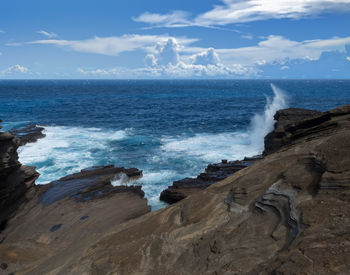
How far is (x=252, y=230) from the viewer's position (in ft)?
24.6

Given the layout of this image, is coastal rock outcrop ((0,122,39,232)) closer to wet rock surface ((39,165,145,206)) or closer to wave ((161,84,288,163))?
wet rock surface ((39,165,145,206))

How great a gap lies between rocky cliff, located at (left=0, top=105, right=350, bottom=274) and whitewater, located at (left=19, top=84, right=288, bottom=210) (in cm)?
993

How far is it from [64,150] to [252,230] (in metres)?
28.5

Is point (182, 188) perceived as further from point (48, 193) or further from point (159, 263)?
point (159, 263)

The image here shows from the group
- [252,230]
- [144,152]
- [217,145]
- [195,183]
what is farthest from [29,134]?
[252,230]

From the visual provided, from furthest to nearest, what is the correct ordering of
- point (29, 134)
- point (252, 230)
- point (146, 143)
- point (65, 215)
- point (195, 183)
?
point (29, 134) < point (146, 143) < point (195, 183) < point (65, 215) < point (252, 230)

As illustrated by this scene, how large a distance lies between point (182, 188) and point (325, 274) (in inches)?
554

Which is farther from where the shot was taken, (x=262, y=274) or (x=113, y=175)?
(x=113, y=175)

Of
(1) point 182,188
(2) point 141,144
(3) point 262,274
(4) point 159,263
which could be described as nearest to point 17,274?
(4) point 159,263

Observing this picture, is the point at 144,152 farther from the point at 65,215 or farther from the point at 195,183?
the point at 65,215

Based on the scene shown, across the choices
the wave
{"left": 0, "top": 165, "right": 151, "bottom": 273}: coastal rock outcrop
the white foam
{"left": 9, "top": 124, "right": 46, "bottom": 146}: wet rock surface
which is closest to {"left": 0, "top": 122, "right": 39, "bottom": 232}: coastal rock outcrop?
{"left": 0, "top": 165, "right": 151, "bottom": 273}: coastal rock outcrop

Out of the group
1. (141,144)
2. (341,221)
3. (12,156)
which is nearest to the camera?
(341,221)

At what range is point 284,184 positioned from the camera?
8727 mm

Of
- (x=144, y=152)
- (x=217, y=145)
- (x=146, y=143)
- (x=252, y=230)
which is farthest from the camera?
(x=146, y=143)
